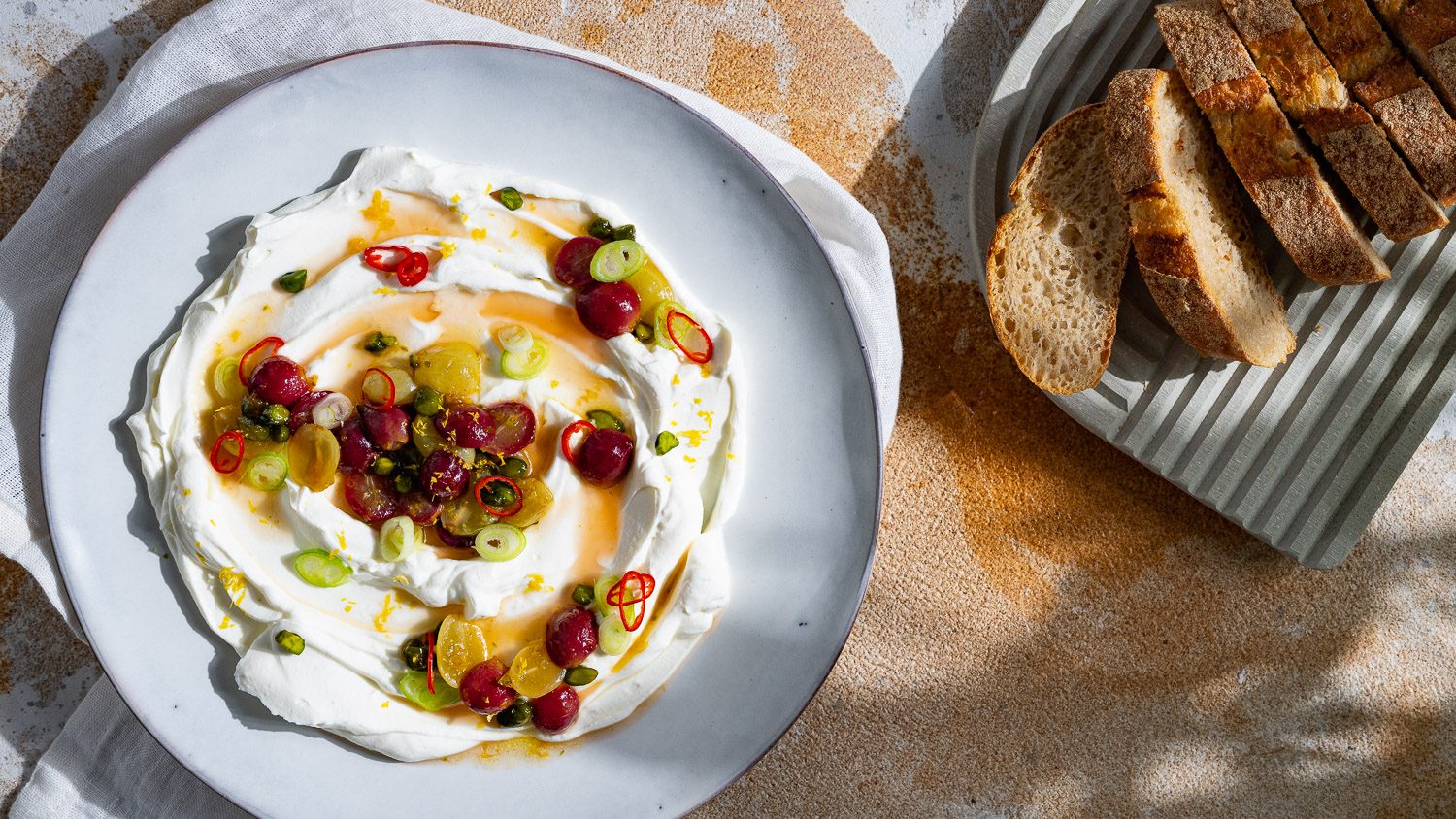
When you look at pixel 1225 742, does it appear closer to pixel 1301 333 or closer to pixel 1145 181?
pixel 1301 333

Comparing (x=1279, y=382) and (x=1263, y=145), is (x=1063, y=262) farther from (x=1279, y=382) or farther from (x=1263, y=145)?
(x=1279, y=382)

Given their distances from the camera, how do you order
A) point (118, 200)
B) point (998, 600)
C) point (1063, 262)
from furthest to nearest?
1. point (998, 600)
2. point (1063, 262)
3. point (118, 200)

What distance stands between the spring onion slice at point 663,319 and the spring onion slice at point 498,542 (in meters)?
0.53

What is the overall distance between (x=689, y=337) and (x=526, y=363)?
36cm

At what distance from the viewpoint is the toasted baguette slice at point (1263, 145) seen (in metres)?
2.31

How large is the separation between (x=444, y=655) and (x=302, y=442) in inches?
21.9

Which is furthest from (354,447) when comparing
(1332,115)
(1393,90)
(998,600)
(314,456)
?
(1393,90)

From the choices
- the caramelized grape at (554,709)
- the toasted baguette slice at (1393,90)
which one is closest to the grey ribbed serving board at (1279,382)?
the toasted baguette slice at (1393,90)

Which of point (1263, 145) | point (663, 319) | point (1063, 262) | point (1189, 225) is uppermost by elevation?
point (1263, 145)

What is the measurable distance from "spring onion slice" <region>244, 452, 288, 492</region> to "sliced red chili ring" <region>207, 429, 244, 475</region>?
0.10 feet

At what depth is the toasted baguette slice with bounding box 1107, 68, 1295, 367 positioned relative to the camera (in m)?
2.31

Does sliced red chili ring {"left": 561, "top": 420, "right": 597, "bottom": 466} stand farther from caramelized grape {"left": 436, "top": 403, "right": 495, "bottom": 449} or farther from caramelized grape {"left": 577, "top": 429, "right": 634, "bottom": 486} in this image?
caramelized grape {"left": 436, "top": 403, "right": 495, "bottom": 449}

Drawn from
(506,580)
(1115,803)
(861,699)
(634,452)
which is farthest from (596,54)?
(1115,803)

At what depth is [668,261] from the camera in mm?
2207
